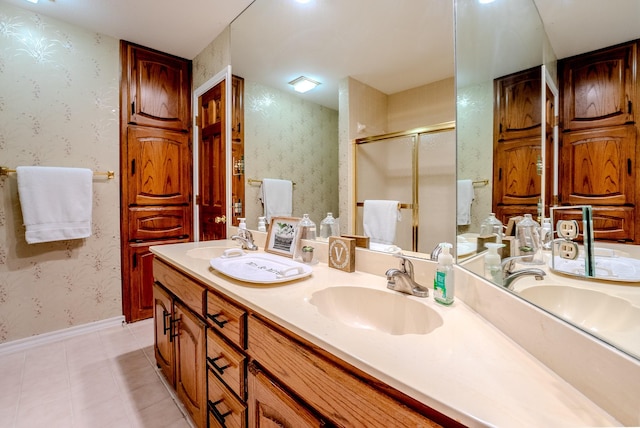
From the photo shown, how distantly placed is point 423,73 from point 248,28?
1.46 m

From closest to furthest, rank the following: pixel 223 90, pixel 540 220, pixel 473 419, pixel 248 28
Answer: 1. pixel 473 419
2. pixel 540 220
3. pixel 248 28
4. pixel 223 90

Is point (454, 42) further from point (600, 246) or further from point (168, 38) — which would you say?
point (168, 38)

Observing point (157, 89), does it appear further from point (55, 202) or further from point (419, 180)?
point (419, 180)

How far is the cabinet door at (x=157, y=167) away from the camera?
2447mm

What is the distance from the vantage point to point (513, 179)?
2.52 feet

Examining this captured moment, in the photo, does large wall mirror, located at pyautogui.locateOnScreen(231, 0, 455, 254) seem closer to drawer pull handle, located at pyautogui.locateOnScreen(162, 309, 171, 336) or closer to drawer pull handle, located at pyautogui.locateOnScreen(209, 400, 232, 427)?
drawer pull handle, located at pyautogui.locateOnScreen(162, 309, 171, 336)

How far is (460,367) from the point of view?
54 centimetres

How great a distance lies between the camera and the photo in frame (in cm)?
153

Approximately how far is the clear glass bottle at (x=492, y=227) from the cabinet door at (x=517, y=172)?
0.17 feet

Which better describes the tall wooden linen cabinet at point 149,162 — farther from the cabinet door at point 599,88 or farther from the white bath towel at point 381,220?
the cabinet door at point 599,88

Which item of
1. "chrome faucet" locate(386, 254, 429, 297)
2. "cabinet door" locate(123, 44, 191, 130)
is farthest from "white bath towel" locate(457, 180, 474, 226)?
"cabinet door" locate(123, 44, 191, 130)

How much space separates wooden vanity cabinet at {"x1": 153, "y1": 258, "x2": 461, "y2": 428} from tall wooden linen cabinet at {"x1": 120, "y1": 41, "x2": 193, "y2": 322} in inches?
46.4

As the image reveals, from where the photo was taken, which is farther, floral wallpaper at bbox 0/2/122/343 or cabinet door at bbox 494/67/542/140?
floral wallpaper at bbox 0/2/122/343

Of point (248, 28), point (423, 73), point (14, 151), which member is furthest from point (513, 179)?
point (14, 151)
